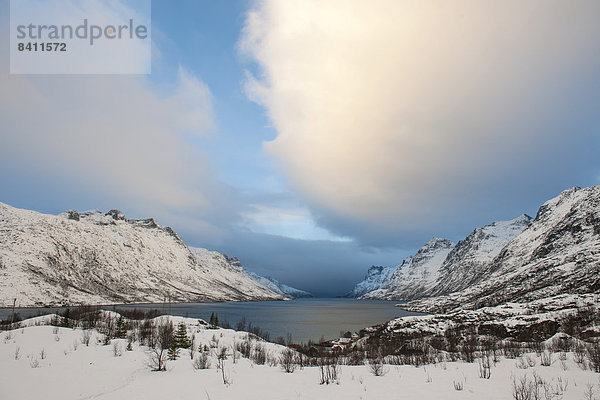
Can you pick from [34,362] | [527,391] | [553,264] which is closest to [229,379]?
[34,362]

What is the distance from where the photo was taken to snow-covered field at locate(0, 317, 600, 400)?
41.0ft

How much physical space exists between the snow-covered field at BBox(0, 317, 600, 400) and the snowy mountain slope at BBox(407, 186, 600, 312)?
91985 mm

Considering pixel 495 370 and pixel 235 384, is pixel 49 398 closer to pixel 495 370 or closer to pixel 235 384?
pixel 235 384

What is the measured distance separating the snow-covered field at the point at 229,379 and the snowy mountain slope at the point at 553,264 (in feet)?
302

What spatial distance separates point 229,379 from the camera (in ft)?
49.1

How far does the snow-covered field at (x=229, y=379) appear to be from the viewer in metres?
12.5

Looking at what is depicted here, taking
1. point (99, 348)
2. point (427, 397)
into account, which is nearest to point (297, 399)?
point (427, 397)

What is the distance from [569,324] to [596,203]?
499ft

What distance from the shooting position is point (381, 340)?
165 ft

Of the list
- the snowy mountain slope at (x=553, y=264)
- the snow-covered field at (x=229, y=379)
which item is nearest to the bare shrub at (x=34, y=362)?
the snow-covered field at (x=229, y=379)

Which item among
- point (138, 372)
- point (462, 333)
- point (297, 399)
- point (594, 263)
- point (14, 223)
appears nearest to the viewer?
point (297, 399)

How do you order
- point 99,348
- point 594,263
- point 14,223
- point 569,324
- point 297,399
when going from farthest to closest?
point 14,223, point 594,263, point 569,324, point 99,348, point 297,399

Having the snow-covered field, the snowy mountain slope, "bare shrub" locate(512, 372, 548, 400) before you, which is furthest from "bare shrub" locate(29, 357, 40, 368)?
the snowy mountain slope

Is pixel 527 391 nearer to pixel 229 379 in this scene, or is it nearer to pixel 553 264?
pixel 229 379
